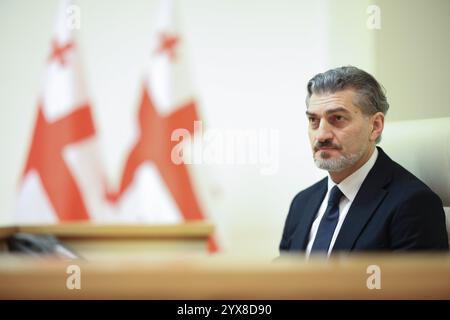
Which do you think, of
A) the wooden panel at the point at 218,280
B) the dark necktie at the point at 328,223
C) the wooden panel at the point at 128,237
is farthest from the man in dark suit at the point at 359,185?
the wooden panel at the point at 128,237

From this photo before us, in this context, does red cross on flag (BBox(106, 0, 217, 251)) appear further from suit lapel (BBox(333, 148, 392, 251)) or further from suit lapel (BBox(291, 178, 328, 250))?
suit lapel (BBox(333, 148, 392, 251))

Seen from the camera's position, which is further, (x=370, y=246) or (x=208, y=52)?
(x=208, y=52)

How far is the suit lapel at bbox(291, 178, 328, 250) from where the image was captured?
108cm

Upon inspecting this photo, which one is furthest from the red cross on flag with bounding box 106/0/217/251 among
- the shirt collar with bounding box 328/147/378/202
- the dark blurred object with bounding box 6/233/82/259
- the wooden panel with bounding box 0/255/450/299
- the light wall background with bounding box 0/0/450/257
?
the wooden panel with bounding box 0/255/450/299

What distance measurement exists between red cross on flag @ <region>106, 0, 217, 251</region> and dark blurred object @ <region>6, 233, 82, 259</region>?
0.84 meters

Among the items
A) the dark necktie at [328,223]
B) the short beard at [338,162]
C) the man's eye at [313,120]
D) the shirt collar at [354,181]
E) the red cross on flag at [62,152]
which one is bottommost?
the dark necktie at [328,223]

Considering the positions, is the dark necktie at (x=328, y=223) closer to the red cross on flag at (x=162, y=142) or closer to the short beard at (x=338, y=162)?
the short beard at (x=338, y=162)

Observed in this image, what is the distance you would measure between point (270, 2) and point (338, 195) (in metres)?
1.95

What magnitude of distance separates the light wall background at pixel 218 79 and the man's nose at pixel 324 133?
1.43m

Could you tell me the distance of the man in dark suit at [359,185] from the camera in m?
0.94
